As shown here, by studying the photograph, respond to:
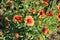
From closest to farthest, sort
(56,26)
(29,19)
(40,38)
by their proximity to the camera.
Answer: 1. (29,19)
2. (40,38)
3. (56,26)

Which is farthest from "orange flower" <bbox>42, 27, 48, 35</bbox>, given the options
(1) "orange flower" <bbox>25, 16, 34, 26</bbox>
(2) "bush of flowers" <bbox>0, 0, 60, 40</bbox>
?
(1) "orange flower" <bbox>25, 16, 34, 26</bbox>

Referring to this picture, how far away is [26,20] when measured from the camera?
10.7 feet

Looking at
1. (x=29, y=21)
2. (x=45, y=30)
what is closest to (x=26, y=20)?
(x=29, y=21)

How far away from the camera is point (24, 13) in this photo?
11.4ft

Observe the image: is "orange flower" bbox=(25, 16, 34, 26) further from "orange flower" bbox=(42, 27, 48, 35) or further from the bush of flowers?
"orange flower" bbox=(42, 27, 48, 35)

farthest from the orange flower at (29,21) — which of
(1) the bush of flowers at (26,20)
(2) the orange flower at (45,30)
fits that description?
(2) the orange flower at (45,30)

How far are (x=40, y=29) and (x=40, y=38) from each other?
15 cm

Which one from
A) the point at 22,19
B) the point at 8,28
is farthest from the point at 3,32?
the point at 22,19

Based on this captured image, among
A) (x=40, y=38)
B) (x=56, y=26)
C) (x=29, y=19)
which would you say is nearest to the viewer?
(x=29, y=19)

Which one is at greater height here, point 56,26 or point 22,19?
point 22,19

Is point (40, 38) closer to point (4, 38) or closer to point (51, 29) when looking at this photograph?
point (51, 29)

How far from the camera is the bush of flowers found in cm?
338

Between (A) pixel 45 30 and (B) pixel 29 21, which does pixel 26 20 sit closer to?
(B) pixel 29 21

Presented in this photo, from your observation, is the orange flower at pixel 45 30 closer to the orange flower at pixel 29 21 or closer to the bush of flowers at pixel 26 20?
the bush of flowers at pixel 26 20
